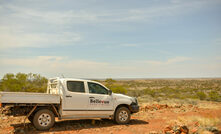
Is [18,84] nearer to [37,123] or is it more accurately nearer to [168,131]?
[37,123]

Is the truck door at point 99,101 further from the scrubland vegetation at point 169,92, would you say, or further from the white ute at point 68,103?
the scrubland vegetation at point 169,92

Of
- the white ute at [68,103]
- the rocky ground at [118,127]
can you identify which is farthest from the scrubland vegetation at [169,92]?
the white ute at [68,103]

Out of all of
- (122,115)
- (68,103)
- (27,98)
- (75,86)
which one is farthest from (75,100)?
(122,115)

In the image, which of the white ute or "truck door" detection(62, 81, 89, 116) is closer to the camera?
the white ute

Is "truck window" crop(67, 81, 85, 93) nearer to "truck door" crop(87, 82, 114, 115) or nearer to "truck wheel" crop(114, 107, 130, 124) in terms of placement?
"truck door" crop(87, 82, 114, 115)

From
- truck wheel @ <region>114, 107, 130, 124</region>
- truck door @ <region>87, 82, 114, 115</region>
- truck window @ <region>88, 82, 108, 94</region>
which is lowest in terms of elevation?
truck wheel @ <region>114, 107, 130, 124</region>

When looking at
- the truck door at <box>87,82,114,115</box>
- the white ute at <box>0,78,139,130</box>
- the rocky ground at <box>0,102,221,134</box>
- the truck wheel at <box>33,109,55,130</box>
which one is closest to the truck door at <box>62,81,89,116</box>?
the white ute at <box>0,78,139,130</box>

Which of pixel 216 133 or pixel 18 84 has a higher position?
pixel 18 84

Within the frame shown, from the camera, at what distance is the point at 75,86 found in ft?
28.3

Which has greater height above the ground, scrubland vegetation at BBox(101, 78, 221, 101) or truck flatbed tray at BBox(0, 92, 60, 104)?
truck flatbed tray at BBox(0, 92, 60, 104)

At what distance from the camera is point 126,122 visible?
9.49 m

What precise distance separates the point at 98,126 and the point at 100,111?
640 millimetres

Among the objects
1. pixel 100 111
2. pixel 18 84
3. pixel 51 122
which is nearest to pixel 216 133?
pixel 100 111

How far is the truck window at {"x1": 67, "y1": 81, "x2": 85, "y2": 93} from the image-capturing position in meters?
8.49
